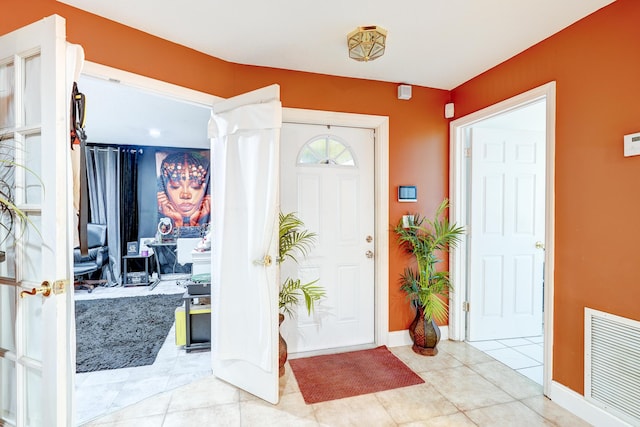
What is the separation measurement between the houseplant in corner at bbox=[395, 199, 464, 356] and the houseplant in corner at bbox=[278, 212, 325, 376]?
2.74 feet

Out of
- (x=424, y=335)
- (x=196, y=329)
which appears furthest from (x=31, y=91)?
(x=424, y=335)

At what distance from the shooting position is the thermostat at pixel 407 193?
9.18ft

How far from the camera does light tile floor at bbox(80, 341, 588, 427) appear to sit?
6.03 ft

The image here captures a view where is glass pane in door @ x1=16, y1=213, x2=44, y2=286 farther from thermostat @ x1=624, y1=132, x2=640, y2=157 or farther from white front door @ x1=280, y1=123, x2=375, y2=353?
thermostat @ x1=624, y1=132, x2=640, y2=157

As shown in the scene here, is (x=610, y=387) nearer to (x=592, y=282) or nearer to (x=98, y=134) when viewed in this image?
(x=592, y=282)

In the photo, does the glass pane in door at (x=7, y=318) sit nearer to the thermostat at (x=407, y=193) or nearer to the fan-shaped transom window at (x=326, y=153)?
the fan-shaped transom window at (x=326, y=153)

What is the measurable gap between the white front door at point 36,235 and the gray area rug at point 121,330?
1.38 meters

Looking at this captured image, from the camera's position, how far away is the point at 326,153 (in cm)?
274

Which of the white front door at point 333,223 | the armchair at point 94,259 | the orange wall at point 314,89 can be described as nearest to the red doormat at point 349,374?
the white front door at point 333,223

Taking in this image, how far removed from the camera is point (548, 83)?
205cm

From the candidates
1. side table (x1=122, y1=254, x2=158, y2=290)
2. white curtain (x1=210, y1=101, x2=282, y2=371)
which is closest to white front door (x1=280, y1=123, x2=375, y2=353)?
white curtain (x1=210, y1=101, x2=282, y2=371)

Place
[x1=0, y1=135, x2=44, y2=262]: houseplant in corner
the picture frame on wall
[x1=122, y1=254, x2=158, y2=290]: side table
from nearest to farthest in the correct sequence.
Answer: [x1=0, y1=135, x2=44, y2=262]: houseplant in corner < [x1=122, y1=254, x2=158, y2=290]: side table < the picture frame on wall

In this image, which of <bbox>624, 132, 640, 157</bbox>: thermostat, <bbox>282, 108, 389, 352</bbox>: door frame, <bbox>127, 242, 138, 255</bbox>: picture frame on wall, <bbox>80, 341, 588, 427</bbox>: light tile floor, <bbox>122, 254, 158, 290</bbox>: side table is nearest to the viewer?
<bbox>624, 132, 640, 157</bbox>: thermostat

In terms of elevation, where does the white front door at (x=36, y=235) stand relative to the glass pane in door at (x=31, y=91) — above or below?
below
